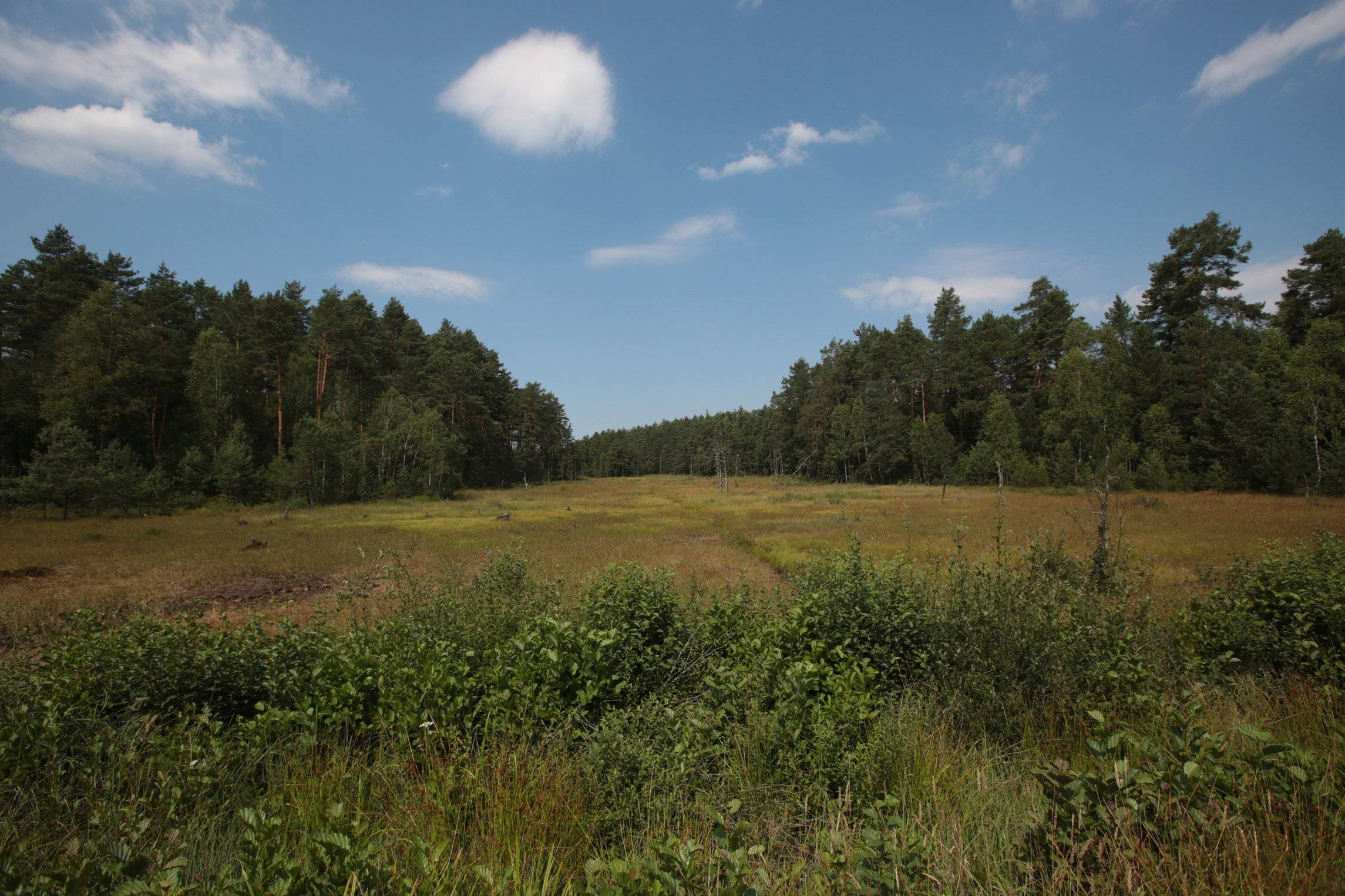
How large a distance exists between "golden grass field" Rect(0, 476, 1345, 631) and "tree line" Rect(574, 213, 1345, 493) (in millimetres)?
4071

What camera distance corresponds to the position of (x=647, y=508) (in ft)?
146

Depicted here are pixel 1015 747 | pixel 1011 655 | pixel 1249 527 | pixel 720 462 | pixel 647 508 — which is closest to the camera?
pixel 1015 747

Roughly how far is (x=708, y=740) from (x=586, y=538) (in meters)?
22.2

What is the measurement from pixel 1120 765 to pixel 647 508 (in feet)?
138

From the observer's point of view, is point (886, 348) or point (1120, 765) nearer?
point (1120, 765)

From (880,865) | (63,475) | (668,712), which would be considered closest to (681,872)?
(880,865)

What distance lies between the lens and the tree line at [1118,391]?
120ft

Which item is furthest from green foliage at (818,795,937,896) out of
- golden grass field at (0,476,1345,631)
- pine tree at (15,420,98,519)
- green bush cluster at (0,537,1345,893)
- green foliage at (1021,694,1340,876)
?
pine tree at (15,420,98,519)

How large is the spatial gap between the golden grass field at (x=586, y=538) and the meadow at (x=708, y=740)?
1380 mm

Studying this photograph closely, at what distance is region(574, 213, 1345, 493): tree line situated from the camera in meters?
36.6

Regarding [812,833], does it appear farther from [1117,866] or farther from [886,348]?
[886,348]

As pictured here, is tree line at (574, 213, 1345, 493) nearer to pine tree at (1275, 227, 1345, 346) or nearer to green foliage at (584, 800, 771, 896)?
pine tree at (1275, 227, 1345, 346)

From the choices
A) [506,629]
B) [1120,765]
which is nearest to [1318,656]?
[1120,765]

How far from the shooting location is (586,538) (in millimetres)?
26344
